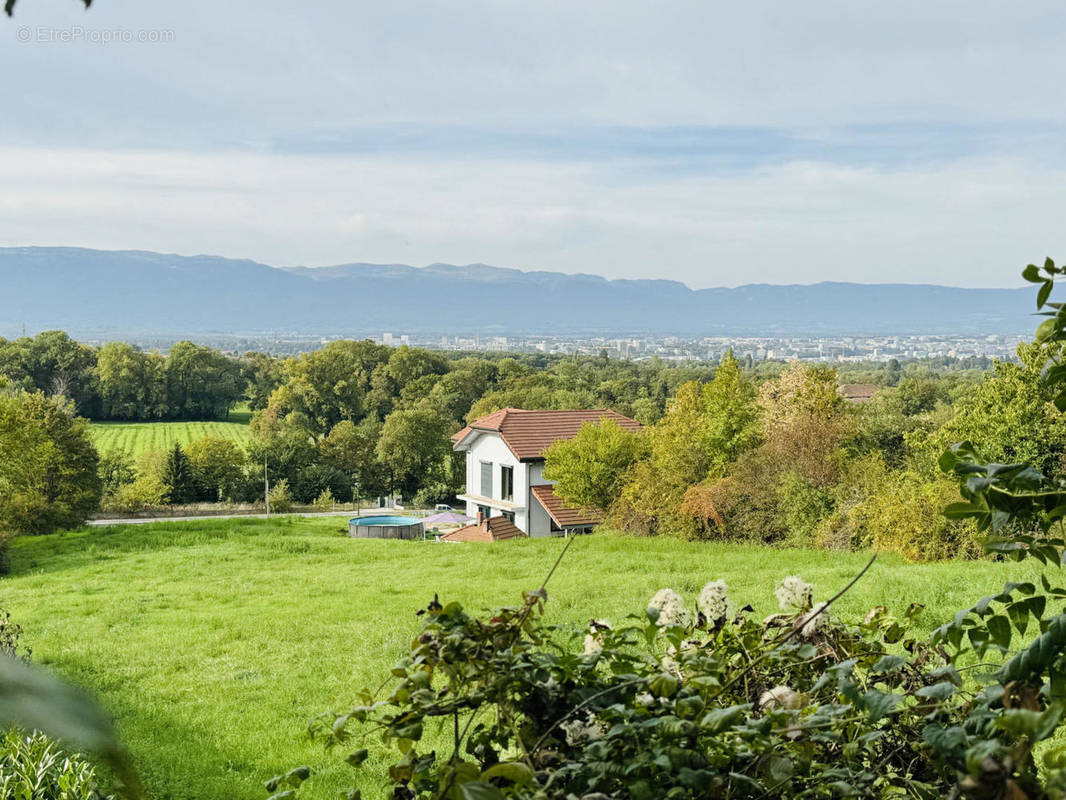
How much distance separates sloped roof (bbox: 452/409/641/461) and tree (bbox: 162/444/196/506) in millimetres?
15445

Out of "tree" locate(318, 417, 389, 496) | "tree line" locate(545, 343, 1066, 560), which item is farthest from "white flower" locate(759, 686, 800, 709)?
"tree" locate(318, 417, 389, 496)

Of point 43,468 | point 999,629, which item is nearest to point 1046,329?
point 999,629

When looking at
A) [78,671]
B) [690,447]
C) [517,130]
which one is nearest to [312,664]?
[78,671]

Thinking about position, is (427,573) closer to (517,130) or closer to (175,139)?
(175,139)

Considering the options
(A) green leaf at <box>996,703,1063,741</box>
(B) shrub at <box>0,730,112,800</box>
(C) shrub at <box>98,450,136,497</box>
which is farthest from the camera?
(C) shrub at <box>98,450,136,497</box>

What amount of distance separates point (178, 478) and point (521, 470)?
58.5ft

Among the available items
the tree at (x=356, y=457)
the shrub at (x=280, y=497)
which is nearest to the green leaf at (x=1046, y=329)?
the shrub at (x=280, y=497)

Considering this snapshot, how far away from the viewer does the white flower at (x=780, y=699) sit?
61.3 inches

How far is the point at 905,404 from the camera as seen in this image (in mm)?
30688

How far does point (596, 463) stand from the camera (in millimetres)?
19375

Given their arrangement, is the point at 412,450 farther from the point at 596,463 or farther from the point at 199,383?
the point at 596,463

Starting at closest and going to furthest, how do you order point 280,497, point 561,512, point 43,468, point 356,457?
point 43,468 < point 561,512 < point 280,497 < point 356,457

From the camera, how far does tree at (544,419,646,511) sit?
19.3 metres

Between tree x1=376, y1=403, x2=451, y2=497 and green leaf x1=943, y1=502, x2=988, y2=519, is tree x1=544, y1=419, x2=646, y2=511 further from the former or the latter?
tree x1=376, y1=403, x2=451, y2=497
